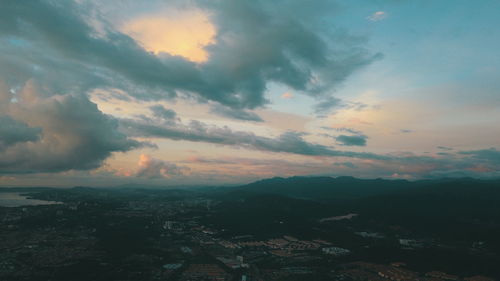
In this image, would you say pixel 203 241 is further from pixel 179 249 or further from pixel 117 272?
pixel 117 272

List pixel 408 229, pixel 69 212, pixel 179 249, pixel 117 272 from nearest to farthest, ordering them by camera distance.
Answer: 1. pixel 117 272
2. pixel 179 249
3. pixel 408 229
4. pixel 69 212

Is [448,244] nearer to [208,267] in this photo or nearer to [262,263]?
[262,263]

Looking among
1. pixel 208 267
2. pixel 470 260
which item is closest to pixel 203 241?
pixel 208 267

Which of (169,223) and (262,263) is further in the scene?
(169,223)

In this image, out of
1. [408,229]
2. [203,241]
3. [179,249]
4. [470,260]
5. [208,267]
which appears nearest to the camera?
[208,267]

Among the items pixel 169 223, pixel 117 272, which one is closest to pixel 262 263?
pixel 117 272

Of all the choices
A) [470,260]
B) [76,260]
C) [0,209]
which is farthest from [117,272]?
[0,209]

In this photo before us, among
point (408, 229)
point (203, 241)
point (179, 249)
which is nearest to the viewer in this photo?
point (179, 249)

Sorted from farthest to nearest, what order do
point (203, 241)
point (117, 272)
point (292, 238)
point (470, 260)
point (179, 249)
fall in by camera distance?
point (292, 238), point (203, 241), point (179, 249), point (470, 260), point (117, 272)

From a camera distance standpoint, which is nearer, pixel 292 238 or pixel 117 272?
pixel 117 272
